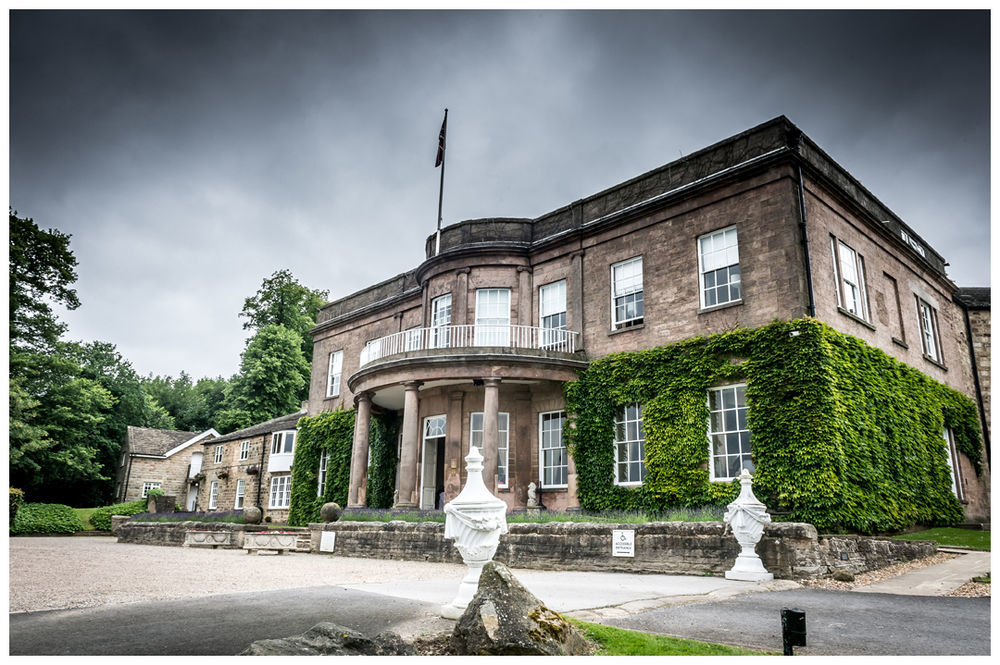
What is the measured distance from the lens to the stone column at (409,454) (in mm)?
16141

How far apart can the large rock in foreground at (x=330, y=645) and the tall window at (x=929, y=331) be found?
61.4ft

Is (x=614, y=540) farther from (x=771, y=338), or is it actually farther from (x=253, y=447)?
(x=253, y=447)

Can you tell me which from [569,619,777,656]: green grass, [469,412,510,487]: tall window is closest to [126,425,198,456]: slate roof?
[469,412,510,487]: tall window

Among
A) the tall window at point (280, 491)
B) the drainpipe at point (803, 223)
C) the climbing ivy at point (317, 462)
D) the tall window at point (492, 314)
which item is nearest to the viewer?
the drainpipe at point (803, 223)

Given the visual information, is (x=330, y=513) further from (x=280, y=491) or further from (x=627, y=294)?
(x=280, y=491)

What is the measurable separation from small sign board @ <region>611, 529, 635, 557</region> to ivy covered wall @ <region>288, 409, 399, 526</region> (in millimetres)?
11366

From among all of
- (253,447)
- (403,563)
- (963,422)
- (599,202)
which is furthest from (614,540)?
(253,447)

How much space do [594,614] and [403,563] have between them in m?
7.64

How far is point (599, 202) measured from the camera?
18094mm

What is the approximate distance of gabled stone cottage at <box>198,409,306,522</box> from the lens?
28234 millimetres

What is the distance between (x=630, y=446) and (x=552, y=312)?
4.71 meters

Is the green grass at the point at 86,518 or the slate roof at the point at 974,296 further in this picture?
the green grass at the point at 86,518

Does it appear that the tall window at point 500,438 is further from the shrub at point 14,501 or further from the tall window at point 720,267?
the shrub at point 14,501

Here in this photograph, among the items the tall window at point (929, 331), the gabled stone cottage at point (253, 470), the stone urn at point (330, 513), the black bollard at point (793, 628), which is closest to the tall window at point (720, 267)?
the tall window at point (929, 331)
